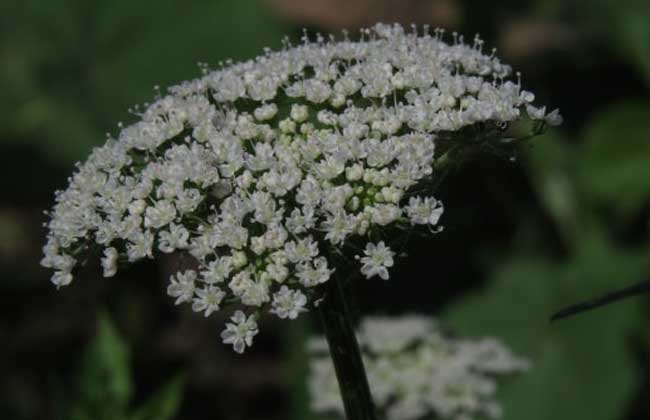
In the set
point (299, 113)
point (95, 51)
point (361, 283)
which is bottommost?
point (299, 113)

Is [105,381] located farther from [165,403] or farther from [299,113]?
[299,113]

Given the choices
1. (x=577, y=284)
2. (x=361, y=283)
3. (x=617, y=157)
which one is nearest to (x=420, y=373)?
(x=577, y=284)

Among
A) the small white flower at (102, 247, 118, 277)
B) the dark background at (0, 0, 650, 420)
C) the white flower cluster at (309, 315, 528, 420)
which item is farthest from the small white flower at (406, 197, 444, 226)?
the dark background at (0, 0, 650, 420)

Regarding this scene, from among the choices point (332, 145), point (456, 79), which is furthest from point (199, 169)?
point (456, 79)

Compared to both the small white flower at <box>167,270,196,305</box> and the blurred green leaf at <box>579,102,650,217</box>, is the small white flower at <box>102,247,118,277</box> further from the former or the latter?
the blurred green leaf at <box>579,102,650,217</box>

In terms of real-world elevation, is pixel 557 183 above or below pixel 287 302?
above

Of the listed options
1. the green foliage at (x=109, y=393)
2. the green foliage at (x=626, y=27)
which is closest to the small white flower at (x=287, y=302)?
the green foliage at (x=109, y=393)
